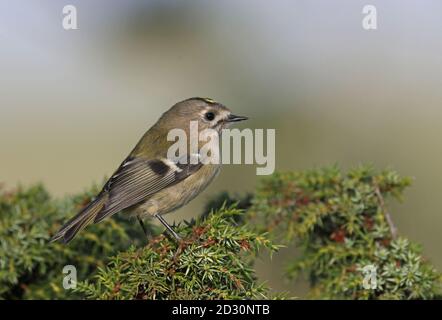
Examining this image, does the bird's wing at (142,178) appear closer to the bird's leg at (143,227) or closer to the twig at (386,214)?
the bird's leg at (143,227)

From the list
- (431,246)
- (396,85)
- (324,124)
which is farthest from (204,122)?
(396,85)

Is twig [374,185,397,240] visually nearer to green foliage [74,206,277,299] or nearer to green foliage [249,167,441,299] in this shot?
green foliage [249,167,441,299]

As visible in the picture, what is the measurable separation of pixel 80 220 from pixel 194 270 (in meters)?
0.73

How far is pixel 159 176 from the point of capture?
3.08m

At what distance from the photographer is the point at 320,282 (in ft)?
8.89

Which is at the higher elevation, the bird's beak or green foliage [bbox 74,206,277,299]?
the bird's beak

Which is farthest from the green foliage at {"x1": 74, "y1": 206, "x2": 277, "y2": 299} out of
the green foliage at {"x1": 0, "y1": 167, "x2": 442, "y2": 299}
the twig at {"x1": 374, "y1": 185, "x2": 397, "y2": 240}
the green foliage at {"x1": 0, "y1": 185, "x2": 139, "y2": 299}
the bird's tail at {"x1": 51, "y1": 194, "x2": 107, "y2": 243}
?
the twig at {"x1": 374, "y1": 185, "x2": 397, "y2": 240}

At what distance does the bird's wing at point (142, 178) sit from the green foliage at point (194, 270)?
658 mm

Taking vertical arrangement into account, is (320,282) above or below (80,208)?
below

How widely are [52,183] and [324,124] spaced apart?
213cm

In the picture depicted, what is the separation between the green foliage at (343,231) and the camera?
244 centimetres

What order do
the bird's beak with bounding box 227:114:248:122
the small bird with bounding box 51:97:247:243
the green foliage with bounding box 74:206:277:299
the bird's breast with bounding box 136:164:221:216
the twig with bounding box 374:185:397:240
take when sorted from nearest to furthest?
the green foliage with bounding box 74:206:277:299 < the twig with bounding box 374:185:397:240 < the small bird with bounding box 51:97:247:243 < the bird's breast with bounding box 136:164:221:216 < the bird's beak with bounding box 227:114:248:122

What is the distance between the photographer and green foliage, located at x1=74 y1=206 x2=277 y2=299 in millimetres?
→ 2102
